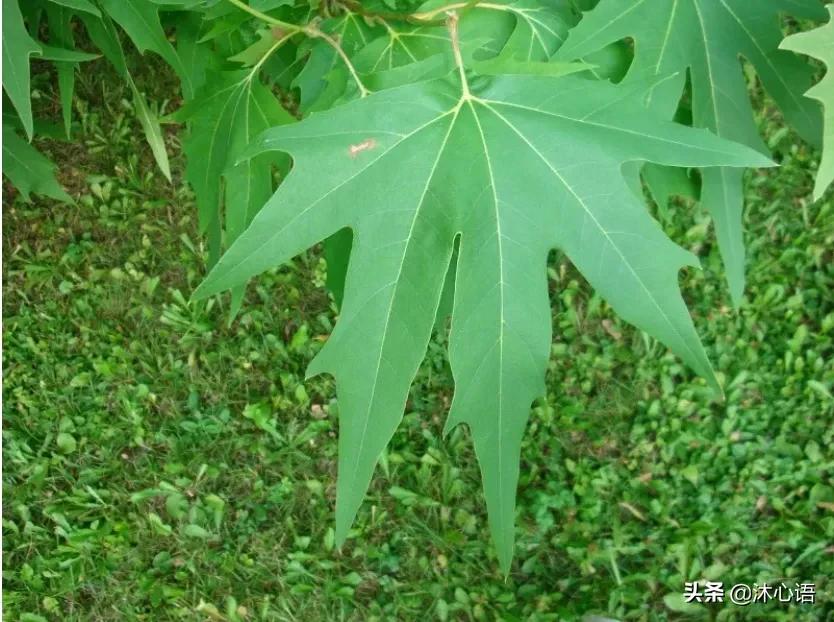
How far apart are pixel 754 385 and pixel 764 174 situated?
609 mm

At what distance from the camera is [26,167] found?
70.7 inches

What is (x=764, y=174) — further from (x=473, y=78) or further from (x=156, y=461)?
(x=156, y=461)

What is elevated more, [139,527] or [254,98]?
[254,98]

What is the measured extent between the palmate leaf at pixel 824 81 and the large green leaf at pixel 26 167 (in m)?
1.48

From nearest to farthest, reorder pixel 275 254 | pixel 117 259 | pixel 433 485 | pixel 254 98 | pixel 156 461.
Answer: pixel 275 254 → pixel 254 98 → pixel 433 485 → pixel 156 461 → pixel 117 259

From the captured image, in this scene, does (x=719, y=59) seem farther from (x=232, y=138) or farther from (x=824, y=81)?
(x=232, y=138)

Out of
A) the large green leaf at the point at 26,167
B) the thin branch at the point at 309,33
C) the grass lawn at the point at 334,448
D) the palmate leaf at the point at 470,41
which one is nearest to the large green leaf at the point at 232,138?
the thin branch at the point at 309,33

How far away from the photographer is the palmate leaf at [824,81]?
90cm

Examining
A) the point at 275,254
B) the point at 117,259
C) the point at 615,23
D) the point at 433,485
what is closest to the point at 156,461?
the point at 117,259

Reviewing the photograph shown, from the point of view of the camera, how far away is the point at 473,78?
1.00 meters

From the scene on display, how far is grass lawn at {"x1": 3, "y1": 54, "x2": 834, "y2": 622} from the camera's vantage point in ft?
6.75

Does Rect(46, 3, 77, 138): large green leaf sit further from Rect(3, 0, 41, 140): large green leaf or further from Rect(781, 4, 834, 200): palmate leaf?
Rect(781, 4, 834, 200): palmate leaf

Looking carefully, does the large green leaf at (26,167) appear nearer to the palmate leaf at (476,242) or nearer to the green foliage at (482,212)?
the green foliage at (482,212)

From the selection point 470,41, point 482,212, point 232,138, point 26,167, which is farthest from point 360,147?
point 26,167
